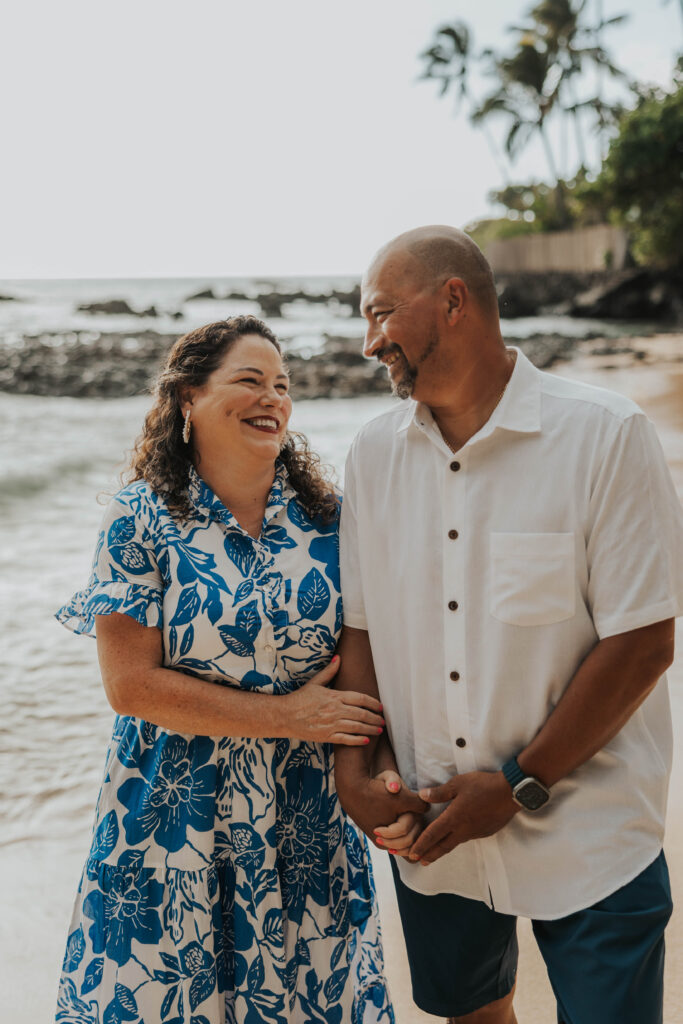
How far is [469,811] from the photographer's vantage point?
1.59 metres

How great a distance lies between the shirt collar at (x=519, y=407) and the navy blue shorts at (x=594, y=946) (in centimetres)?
80

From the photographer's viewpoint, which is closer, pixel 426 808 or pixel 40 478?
pixel 426 808

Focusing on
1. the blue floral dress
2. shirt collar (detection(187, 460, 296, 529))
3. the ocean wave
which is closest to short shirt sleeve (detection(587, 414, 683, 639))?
the blue floral dress

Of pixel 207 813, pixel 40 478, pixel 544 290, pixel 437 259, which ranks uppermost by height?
pixel 437 259

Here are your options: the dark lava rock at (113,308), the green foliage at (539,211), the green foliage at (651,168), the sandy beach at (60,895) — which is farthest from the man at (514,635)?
the dark lava rock at (113,308)

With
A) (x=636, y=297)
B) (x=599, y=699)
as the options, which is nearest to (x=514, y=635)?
(x=599, y=699)

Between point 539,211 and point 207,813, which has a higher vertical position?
point 539,211

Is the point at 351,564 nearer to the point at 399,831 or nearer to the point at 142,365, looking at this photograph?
the point at 399,831

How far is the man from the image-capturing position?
1.51m

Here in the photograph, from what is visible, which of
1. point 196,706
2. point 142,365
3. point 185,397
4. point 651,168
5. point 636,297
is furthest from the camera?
point 636,297

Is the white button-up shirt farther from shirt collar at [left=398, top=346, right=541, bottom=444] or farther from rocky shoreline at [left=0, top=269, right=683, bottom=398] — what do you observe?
rocky shoreline at [left=0, top=269, right=683, bottom=398]

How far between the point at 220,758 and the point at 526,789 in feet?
2.01

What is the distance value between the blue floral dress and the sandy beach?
2.22 feet

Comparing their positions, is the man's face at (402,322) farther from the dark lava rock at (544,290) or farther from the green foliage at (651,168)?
the dark lava rock at (544,290)
